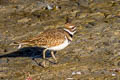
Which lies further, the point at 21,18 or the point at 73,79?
the point at 21,18

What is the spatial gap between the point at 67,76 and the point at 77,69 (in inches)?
18.5

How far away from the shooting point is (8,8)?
15602 millimetres

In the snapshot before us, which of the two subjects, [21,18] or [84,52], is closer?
[84,52]

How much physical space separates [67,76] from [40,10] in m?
5.71

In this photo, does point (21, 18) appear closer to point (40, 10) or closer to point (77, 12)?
point (40, 10)

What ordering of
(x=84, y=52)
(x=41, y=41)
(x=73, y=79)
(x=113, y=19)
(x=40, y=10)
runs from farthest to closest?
(x=40, y=10) < (x=113, y=19) < (x=84, y=52) < (x=41, y=41) < (x=73, y=79)

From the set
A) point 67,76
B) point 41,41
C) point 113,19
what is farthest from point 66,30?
point 113,19

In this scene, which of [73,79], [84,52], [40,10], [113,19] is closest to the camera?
[73,79]

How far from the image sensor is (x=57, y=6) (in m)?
15.5

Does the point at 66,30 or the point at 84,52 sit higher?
the point at 66,30

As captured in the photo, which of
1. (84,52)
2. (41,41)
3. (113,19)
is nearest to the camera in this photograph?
(41,41)

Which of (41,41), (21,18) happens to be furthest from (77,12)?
(41,41)

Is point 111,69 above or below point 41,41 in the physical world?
below

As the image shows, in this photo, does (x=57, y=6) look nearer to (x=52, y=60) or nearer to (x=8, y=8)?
(x=8, y=8)
